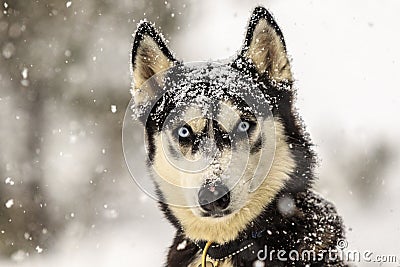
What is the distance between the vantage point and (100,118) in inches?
355

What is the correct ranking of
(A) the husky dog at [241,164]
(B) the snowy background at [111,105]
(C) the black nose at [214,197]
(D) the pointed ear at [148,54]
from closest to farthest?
(C) the black nose at [214,197]
(A) the husky dog at [241,164]
(D) the pointed ear at [148,54]
(B) the snowy background at [111,105]

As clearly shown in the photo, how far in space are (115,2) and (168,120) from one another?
5.89m

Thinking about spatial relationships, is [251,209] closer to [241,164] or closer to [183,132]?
[241,164]

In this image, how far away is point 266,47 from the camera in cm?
336

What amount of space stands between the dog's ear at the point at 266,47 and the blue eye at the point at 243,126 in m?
0.33

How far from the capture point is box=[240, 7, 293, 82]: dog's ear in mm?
3277

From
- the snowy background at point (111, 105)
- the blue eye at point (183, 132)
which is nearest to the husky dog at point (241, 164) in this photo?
the blue eye at point (183, 132)

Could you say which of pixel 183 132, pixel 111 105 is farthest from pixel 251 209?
pixel 111 105

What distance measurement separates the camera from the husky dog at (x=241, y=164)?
317 centimetres

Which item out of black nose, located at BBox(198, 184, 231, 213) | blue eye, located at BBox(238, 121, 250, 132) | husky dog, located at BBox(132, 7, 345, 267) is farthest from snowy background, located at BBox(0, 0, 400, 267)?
black nose, located at BBox(198, 184, 231, 213)

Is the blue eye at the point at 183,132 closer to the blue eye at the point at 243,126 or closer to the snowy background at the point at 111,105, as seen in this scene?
the blue eye at the point at 243,126

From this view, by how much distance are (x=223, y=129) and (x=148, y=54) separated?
69 centimetres

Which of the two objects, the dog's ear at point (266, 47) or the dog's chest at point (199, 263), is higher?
the dog's ear at point (266, 47)

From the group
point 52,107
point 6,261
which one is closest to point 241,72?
point 6,261
